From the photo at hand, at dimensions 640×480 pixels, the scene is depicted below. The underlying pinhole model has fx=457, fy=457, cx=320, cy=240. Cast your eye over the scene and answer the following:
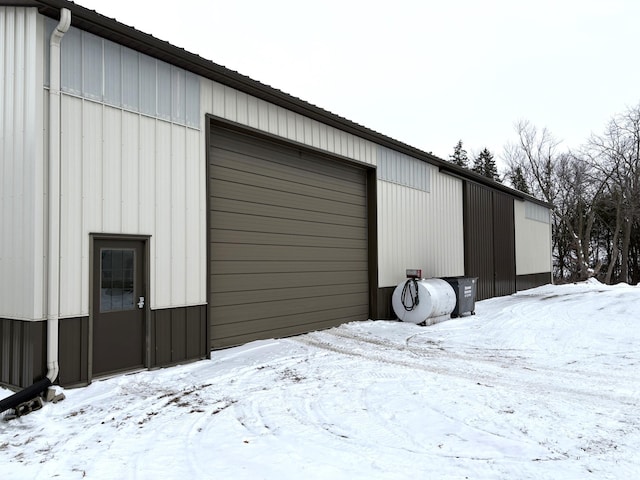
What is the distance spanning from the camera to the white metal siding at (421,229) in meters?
12.3

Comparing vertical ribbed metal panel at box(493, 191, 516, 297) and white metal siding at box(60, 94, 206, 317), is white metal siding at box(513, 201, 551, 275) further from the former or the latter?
white metal siding at box(60, 94, 206, 317)

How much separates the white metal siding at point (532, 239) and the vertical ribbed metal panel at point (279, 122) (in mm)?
12451

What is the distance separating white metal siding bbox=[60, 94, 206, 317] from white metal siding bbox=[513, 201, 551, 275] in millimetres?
17481

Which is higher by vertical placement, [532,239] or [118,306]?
[532,239]

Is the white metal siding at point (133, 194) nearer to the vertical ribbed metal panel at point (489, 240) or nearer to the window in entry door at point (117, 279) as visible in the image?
the window in entry door at point (117, 279)

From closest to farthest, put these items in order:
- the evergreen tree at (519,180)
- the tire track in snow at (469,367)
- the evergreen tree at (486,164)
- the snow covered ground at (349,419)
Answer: the snow covered ground at (349,419)
the tire track in snow at (469,367)
the evergreen tree at (519,180)
the evergreen tree at (486,164)

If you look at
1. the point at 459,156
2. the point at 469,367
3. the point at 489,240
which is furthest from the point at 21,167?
the point at 459,156

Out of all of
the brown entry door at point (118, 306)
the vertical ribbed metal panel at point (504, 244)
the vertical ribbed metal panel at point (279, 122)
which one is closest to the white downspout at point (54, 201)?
the brown entry door at point (118, 306)

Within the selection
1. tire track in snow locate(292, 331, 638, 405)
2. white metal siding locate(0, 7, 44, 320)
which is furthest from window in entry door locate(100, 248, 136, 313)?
tire track in snow locate(292, 331, 638, 405)

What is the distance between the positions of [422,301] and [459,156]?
136 ft

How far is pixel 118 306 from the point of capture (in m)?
6.40

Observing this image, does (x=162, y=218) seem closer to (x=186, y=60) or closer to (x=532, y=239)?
(x=186, y=60)

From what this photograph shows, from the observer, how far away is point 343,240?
11250mm

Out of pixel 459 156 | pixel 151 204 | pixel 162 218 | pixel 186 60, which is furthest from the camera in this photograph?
pixel 459 156
